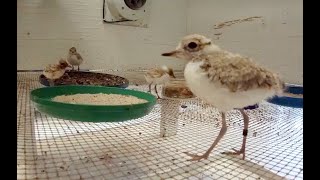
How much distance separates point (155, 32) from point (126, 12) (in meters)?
0.57

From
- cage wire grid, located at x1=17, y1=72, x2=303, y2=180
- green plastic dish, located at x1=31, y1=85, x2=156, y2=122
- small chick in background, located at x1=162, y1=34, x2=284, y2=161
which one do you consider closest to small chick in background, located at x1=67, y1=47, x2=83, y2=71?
cage wire grid, located at x1=17, y1=72, x2=303, y2=180

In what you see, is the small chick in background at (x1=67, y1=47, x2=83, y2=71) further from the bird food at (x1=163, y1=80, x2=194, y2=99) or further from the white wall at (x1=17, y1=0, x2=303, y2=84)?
the bird food at (x1=163, y1=80, x2=194, y2=99)

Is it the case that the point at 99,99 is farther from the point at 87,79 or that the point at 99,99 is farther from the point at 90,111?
the point at 87,79

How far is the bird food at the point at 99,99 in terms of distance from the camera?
1356mm

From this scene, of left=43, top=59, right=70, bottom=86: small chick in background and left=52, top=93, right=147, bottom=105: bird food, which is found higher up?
left=43, top=59, right=70, bottom=86: small chick in background

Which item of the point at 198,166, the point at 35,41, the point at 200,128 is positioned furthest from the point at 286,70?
the point at 35,41

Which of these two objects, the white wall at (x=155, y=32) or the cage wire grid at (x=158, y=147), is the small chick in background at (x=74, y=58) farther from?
the cage wire grid at (x=158, y=147)

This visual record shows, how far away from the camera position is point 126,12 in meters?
3.12

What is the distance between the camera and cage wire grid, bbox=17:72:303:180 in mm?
1062

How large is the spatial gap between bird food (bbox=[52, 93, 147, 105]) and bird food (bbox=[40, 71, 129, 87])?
63cm

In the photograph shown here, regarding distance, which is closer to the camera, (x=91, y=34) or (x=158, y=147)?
(x=158, y=147)

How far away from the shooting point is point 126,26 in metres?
3.33

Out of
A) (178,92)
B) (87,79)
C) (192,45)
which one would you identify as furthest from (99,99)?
(87,79)

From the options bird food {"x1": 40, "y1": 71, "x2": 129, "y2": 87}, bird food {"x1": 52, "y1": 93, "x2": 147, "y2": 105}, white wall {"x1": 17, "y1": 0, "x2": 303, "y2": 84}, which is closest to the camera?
bird food {"x1": 52, "y1": 93, "x2": 147, "y2": 105}
